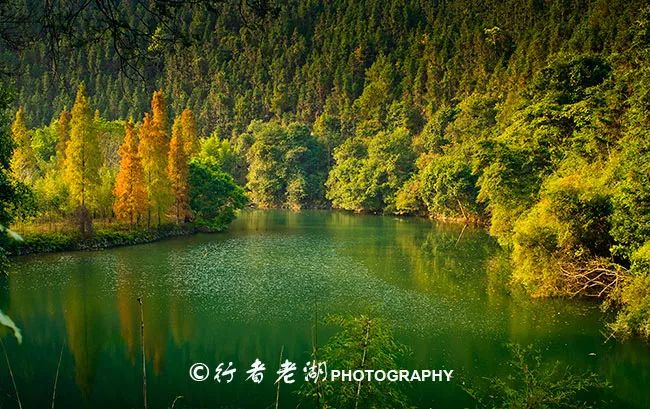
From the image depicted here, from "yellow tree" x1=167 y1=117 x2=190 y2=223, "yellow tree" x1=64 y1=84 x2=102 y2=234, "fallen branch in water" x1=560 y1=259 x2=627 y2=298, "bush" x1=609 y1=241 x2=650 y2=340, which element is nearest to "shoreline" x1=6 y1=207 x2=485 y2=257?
"yellow tree" x1=64 y1=84 x2=102 y2=234

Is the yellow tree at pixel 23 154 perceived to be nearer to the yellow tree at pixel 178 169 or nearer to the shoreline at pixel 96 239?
the yellow tree at pixel 178 169

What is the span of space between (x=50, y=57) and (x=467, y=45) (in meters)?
67.4

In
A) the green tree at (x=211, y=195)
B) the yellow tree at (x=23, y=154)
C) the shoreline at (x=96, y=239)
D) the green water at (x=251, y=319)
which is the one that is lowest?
the green water at (x=251, y=319)

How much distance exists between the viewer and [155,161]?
101ft

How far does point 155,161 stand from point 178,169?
109 inches

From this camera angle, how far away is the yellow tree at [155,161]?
30406 mm

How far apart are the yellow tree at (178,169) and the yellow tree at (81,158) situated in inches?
240

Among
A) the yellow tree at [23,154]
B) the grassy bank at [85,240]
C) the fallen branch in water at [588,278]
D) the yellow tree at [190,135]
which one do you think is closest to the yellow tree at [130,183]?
the grassy bank at [85,240]

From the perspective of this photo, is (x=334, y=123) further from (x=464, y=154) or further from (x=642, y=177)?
(x=642, y=177)

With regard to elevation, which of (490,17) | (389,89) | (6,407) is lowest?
(6,407)

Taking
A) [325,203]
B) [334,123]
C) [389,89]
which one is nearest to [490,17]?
[389,89]

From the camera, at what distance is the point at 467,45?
2638 inches

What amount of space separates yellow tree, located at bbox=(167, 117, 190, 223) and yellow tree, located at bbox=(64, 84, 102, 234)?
20.0ft

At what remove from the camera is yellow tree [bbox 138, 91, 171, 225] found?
30406 mm
